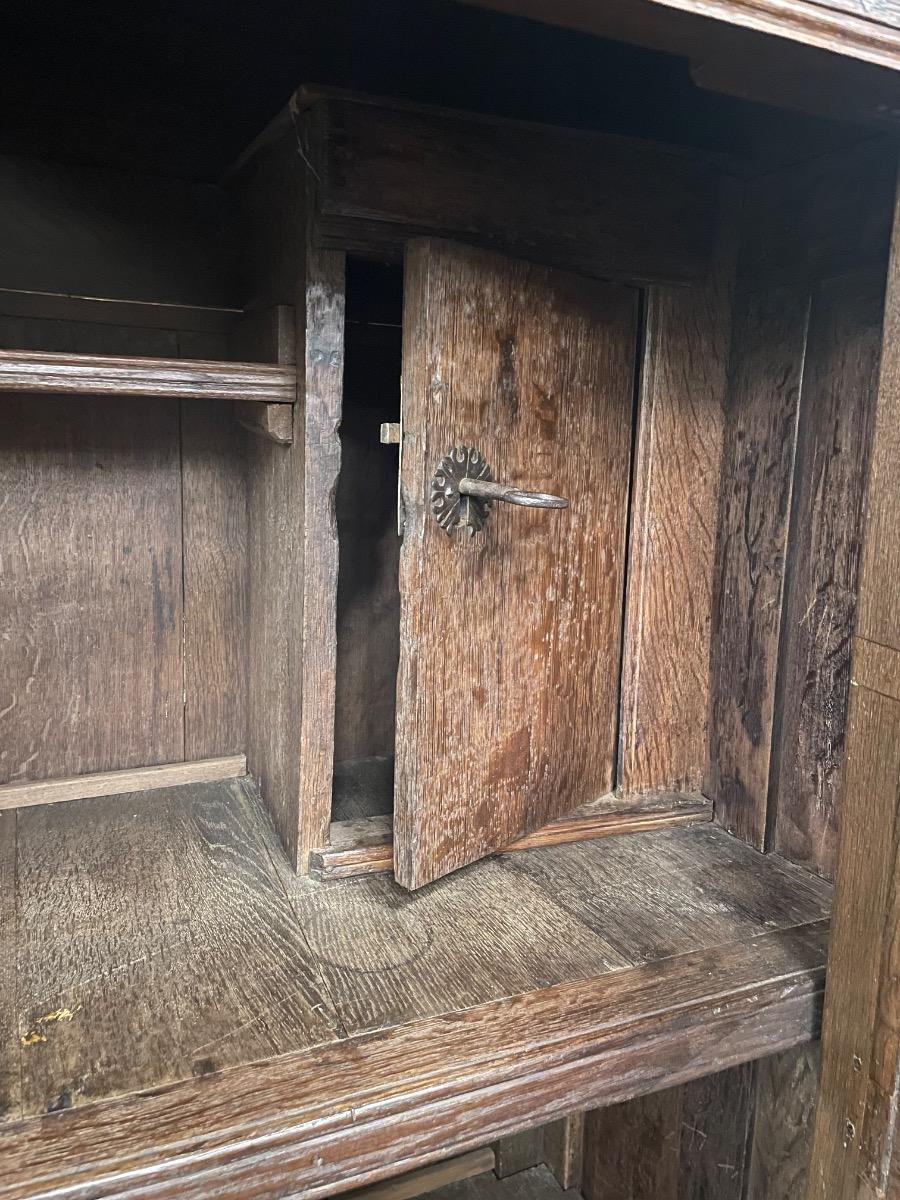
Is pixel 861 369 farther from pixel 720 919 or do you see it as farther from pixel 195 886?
pixel 195 886

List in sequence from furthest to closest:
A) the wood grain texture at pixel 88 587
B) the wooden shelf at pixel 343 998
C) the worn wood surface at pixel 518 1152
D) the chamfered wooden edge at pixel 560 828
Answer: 1. the worn wood surface at pixel 518 1152
2. the wood grain texture at pixel 88 587
3. the chamfered wooden edge at pixel 560 828
4. the wooden shelf at pixel 343 998

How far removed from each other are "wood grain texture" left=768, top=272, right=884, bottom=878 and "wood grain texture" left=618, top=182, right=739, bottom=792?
139 mm

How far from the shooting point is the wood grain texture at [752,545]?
123 cm

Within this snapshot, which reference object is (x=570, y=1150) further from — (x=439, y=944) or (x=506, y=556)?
(x=506, y=556)

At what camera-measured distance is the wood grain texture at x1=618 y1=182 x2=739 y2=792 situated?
1281 millimetres

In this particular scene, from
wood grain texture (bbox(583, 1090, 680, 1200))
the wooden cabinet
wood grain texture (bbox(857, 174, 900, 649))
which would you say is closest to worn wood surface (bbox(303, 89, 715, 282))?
the wooden cabinet

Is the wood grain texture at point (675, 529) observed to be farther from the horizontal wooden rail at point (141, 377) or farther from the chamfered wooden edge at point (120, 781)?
the chamfered wooden edge at point (120, 781)

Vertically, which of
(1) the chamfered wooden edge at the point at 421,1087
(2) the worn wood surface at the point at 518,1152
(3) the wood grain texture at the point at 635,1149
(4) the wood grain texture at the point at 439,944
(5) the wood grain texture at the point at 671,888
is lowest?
(2) the worn wood surface at the point at 518,1152

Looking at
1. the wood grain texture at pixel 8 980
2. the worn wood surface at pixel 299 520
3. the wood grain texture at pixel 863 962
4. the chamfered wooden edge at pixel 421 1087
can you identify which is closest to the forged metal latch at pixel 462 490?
the worn wood surface at pixel 299 520

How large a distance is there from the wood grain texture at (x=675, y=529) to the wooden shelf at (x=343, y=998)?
0.15 meters

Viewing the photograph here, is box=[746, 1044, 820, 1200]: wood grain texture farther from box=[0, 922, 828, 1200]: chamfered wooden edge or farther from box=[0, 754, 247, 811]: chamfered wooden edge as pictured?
box=[0, 754, 247, 811]: chamfered wooden edge

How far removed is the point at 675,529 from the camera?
132cm

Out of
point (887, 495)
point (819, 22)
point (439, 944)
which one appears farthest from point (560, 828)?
point (819, 22)

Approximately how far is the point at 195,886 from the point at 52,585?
52 cm
